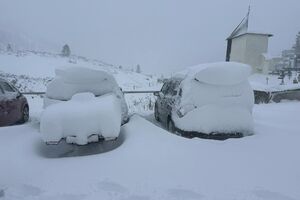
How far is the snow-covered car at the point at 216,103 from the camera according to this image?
707cm

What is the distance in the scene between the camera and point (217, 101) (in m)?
7.21

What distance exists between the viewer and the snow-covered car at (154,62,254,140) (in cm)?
707

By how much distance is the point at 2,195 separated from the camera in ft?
15.0

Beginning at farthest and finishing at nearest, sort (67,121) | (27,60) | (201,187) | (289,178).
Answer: (27,60) → (67,121) → (289,178) → (201,187)

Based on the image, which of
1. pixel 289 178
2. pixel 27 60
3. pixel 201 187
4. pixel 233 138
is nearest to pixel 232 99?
pixel 233 138

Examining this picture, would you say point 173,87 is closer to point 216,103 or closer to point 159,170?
point 216,103

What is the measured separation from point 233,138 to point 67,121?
3558 millimetres

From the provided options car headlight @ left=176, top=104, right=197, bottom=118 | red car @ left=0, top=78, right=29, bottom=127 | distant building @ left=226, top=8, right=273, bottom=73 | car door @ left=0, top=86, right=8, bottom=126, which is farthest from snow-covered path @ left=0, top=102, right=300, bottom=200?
distant building @ left=226, top=8, right=273, bottom=73

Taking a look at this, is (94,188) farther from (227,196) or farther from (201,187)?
(227,196)

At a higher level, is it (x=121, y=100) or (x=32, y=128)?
(x=121, y=100)

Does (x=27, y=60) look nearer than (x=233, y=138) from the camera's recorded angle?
No

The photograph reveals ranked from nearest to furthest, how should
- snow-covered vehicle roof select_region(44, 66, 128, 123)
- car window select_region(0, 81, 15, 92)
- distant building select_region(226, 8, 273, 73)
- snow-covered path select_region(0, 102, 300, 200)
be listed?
snow-covered path select_region(0, 102, 300, 200), snow-covered vehicle roof select_region(44, 66, 128, 123), car window select_region(0, 81, 15, 92), distant building select_region(226, 8, 273, 73)

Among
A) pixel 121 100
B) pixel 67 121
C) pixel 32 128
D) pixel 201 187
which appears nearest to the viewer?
pixel 201 187

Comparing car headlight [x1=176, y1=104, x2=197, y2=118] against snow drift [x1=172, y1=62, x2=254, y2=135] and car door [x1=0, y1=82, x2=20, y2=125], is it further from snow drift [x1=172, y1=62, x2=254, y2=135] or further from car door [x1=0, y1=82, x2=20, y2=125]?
car door [x1=0, y1=82, x2=20, y2=125]
